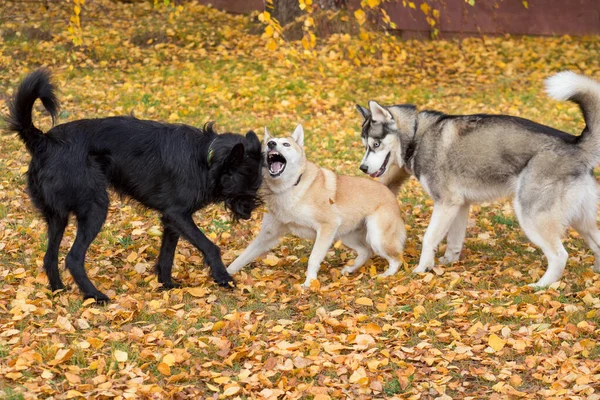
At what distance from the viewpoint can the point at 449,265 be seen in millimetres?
7293

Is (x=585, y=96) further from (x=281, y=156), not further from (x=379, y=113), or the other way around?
(x=281, y=156)

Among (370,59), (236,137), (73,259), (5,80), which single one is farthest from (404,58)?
(73,259)

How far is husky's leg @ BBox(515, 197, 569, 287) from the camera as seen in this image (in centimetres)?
634

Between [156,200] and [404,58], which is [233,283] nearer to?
[156,200]

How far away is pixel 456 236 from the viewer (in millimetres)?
7312

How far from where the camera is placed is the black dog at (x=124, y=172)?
5.86 meters

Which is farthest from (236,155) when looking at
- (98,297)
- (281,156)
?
(98,297)

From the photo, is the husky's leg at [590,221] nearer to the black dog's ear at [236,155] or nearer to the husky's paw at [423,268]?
the husky's paw at [423,268]

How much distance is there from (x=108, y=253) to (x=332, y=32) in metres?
9.17

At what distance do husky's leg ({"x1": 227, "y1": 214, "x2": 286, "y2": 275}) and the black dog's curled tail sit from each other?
2.02 meters

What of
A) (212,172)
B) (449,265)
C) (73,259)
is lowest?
(449,265)

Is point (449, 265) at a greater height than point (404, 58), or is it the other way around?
point (404, 58)

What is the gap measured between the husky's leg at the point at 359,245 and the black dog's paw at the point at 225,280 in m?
1.30

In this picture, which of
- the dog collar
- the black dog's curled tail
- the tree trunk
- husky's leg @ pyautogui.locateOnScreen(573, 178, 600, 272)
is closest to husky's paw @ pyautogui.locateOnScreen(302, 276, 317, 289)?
the dog collar
